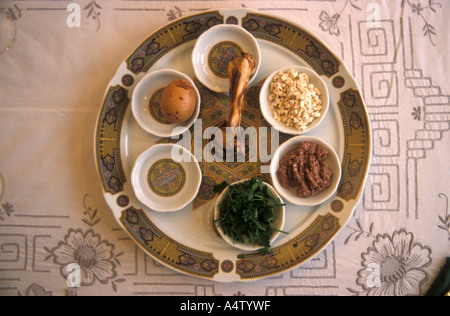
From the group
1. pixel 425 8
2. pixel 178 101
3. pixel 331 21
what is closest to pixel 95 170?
pixel 178 101

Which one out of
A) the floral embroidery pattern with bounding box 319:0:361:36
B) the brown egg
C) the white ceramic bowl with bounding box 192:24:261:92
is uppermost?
the floral embroidery pattern with bounding box 319:0:361:36

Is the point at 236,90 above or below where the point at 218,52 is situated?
below

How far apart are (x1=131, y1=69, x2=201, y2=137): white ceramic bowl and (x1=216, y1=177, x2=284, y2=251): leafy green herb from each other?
1.21 ft

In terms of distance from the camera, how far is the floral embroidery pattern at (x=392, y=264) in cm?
148

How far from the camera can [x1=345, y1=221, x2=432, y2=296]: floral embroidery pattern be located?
148 centimetres

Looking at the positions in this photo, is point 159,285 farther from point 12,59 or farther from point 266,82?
point 12,59

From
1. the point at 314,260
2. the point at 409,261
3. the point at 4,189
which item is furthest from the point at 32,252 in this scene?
the point at 409,261

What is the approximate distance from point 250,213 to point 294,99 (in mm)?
525

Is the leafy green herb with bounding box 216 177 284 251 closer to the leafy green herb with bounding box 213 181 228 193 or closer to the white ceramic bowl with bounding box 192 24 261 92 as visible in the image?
the leafy green herb with bounding box 213 181 228 193

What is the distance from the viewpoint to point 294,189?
1434 millimetres

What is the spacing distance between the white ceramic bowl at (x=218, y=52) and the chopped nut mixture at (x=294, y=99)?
0.14 metres

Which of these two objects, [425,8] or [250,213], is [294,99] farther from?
[425,8]

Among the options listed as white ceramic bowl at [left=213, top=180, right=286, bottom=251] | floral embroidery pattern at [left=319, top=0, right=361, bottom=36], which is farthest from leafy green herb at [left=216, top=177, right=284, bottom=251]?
floral embroidery pattern at [left=319, top=0, right=361, bottom=36]

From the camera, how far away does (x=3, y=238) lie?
59.7 inches
